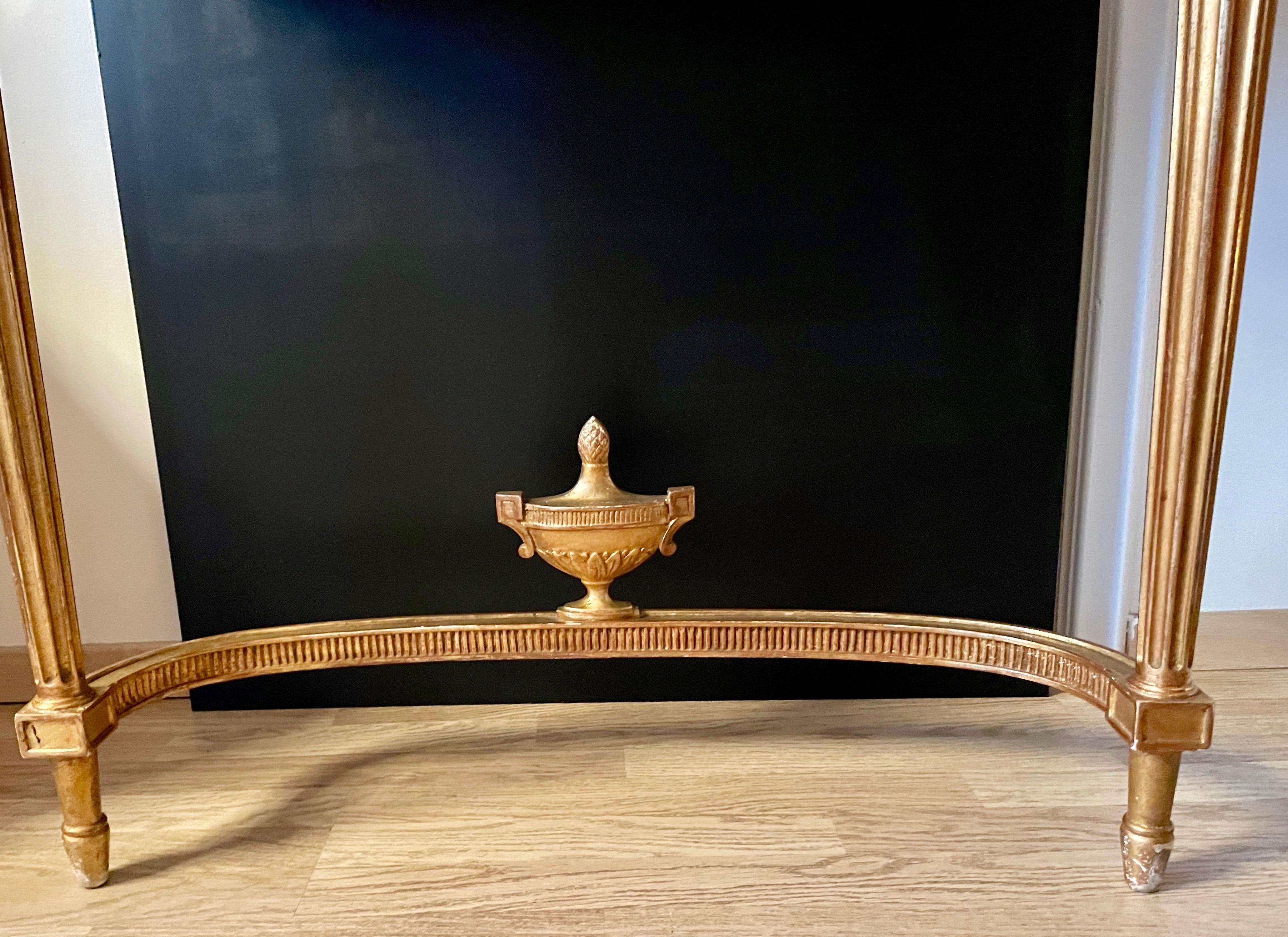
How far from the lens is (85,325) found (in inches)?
55.1

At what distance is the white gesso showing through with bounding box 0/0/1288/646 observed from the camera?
1.33 metres

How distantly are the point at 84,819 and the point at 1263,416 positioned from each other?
1.75 metres

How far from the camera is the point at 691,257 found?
131 centimetres

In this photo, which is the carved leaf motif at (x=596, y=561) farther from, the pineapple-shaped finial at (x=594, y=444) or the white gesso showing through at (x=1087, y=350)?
the white gesso showing through at (x=1087, y=350)

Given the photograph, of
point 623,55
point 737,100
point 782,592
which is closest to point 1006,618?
point 782,592

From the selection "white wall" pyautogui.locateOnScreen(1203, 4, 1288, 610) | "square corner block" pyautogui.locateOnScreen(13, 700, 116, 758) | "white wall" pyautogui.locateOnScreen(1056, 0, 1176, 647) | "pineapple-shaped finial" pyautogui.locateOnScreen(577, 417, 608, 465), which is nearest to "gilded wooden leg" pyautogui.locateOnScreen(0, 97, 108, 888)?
"square corner block" pyautogui.locateOnScreen(13, 700, 116, 758)

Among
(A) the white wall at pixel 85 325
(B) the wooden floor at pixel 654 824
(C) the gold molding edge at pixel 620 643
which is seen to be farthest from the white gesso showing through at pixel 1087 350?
(C) the gold molding edge at pixel 620 643

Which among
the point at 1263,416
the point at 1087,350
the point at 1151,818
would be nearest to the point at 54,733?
the point at 1151,818

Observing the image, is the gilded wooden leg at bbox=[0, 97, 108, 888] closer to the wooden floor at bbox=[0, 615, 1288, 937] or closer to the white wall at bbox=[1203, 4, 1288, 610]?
the wooden floor at bbox=[0, 615, 1288, 937]

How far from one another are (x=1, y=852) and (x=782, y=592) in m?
1.08

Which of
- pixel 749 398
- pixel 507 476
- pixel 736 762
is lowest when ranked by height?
pixel 736 762

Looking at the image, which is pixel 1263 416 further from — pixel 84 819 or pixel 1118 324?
pixel 84 819

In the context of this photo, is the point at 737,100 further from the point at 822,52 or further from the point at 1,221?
the point at 1,221

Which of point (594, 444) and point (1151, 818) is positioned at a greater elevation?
point (594, 444)
